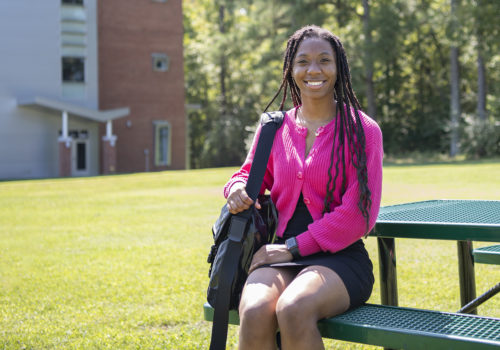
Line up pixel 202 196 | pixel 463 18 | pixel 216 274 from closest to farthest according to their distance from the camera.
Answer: pixel 216 274 → pixel 202 196 → pixel 463 18

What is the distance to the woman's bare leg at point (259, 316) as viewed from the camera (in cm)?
312

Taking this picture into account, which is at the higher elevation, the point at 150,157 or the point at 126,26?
the point at 126,26

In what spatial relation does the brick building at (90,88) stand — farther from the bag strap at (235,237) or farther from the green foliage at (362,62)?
the bag strap at (235,237)

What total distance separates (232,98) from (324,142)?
50.3 m

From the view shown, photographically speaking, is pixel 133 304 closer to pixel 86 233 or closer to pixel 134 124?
pixel 86 233

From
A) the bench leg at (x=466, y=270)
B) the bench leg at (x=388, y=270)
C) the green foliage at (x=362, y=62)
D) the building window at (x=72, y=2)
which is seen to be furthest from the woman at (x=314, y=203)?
the building window at (x=72, y=2)

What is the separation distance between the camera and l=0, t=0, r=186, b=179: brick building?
36.1 m

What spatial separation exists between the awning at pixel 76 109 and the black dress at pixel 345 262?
109 feet

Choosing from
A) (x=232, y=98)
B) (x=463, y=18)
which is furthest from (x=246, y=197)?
(x=232, y=98)

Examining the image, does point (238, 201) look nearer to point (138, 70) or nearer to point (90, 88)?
point (90, 88)

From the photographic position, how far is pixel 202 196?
60.4 feet

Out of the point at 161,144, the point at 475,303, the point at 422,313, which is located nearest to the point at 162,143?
the point at 161,144

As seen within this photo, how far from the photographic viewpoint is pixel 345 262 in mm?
3527

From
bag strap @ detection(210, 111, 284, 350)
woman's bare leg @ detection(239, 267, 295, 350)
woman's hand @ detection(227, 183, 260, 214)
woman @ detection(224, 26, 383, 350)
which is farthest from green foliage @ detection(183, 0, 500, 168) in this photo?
woman's bare leg @ detection(239, 267, 295, 350)
